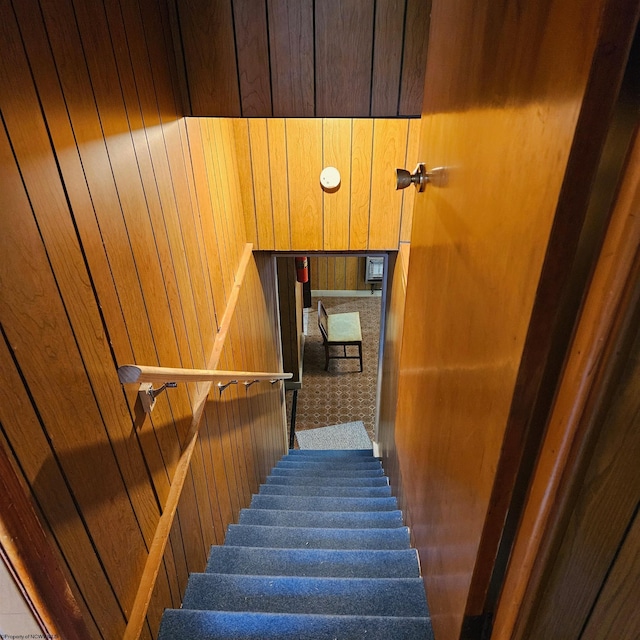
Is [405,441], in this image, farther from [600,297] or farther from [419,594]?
[600,297]

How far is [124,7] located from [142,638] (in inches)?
68.0

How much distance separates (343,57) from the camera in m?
1.61

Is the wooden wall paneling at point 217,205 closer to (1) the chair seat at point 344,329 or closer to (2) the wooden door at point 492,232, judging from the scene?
(2) the wooden door at point 492,232

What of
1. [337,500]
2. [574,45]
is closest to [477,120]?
[574,45]

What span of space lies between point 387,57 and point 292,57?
0.35 metres

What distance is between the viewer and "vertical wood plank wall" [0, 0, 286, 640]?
2.50 feet

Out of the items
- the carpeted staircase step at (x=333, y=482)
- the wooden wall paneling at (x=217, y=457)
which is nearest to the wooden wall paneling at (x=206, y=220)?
the wooden wall paneling at (x=217, y=457)

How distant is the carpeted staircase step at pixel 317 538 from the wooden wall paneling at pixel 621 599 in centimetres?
139

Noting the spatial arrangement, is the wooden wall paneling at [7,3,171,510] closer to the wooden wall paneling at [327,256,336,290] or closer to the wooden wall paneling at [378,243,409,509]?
the wooden wall paneling at [378,243,409,509]

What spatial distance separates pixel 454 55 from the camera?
1.02 m

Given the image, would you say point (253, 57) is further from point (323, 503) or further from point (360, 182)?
point (323, 503)

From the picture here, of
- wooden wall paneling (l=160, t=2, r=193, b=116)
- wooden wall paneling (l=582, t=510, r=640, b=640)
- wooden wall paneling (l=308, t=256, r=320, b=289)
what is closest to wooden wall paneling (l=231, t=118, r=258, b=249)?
wooden wall paneling (l=160, t=2, r=193, b=116)

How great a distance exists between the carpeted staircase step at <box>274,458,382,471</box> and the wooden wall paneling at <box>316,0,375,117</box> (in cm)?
290

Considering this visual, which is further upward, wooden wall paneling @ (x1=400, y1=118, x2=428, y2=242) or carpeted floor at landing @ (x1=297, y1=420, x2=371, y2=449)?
wooden wall paneling @ (x1=400, y1=118, x2=428, y2=242)
